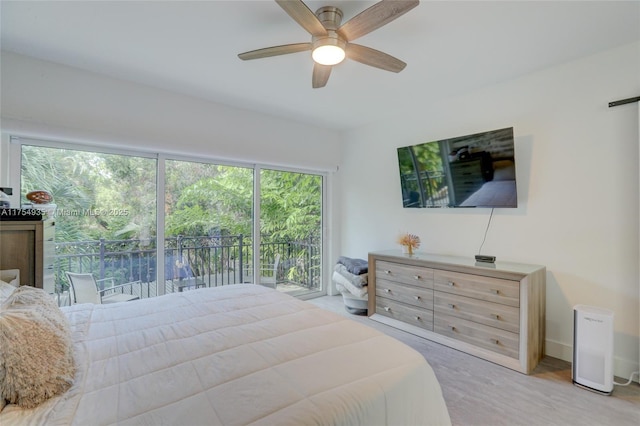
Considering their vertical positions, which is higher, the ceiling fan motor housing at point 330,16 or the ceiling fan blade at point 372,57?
the ceiling fan motor housing at point 330,16

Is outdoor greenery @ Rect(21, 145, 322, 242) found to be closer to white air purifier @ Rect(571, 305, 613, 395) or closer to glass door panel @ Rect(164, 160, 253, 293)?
glass door panel @ Rect(164, 160, 253, 293)

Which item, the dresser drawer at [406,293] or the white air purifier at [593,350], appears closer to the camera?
the white air purifier at [593,350]

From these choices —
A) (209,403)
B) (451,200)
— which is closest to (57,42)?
(209,403)

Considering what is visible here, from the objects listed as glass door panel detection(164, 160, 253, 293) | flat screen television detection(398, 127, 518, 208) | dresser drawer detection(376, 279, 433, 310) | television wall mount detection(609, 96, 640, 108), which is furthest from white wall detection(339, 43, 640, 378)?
glass door panel detection(164, 160, 253, 293)

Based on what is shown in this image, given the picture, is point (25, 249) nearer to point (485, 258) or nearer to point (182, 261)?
point (182, 261)

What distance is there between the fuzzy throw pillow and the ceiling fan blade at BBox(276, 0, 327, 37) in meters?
1.73

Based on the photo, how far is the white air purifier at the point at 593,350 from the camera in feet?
6.68

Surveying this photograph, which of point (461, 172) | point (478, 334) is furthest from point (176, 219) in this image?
point (478, 334)

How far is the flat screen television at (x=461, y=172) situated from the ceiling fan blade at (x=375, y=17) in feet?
5.66

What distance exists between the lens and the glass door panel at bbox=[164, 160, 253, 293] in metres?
3.26

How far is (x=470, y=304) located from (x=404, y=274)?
27.4 inches

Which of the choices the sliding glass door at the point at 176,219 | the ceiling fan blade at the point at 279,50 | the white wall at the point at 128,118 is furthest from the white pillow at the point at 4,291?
the ceiling fan blade at the point at 279,50

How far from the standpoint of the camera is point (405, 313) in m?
3.15

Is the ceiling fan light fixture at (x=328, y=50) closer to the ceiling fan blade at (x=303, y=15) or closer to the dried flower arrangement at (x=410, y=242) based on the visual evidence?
the ceiling fan blade at (x=303, y=15)
